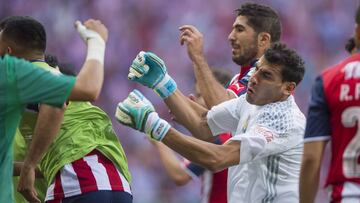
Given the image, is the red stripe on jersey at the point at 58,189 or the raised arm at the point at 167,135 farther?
the red stripe on jersey at the point at 58,189

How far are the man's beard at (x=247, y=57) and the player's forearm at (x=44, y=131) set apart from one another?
168 cm

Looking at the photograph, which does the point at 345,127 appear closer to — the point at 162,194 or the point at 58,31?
the point at 162,194

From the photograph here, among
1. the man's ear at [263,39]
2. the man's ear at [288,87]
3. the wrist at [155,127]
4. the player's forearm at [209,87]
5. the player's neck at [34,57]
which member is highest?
the man's ear at [263,39]

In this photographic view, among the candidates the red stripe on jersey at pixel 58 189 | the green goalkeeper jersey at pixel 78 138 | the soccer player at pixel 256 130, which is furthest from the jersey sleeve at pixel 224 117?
the red stripe on jersey at pixel 58 189

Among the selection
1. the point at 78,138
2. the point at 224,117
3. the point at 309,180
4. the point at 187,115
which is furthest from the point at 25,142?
the point at 309,180

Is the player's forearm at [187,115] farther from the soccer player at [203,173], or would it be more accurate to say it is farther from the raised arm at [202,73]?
the soccer player at [203,173]

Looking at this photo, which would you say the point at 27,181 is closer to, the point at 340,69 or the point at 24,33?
the point at 24,33

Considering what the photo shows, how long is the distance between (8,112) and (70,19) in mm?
8418

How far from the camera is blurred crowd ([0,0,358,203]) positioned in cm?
1243

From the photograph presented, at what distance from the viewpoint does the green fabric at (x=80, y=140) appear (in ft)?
19.8

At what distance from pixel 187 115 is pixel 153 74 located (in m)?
0.35

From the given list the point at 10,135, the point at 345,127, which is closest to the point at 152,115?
the point at 10,135

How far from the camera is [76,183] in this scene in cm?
602

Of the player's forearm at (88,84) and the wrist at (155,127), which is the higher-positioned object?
the player's forearm at (88,84)
